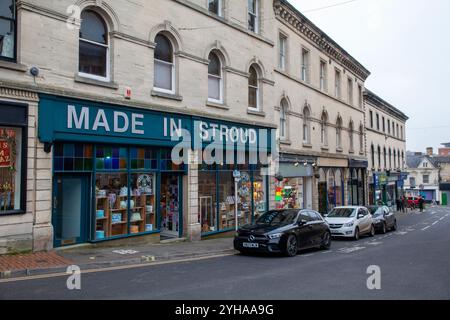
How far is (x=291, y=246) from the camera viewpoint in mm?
12680

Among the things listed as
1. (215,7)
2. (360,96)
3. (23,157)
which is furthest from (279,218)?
(360,96)

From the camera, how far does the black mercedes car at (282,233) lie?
12.3m

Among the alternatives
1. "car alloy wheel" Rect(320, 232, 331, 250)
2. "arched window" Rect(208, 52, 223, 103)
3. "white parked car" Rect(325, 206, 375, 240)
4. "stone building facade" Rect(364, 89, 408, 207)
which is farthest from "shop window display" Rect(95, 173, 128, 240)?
"stone building facade" Rect(364, 89, 408, 207)

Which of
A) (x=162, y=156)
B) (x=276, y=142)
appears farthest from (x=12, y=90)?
(x=276, y=142)

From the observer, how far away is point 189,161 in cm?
1583

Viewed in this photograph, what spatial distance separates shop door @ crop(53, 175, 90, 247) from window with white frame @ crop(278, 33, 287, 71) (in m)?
13.9

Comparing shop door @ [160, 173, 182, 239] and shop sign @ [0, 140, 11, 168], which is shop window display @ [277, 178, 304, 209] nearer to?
shop door @ [160, 173, 182, 239]

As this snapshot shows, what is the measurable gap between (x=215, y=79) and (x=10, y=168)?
30.9 ft

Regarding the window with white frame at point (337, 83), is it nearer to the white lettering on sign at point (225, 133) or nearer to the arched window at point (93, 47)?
the white lettering on sign at point (225, 133)

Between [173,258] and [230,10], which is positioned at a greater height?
[230,10]

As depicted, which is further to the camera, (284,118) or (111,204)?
(284,118)

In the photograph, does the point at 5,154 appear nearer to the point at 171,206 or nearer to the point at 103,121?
the point at 103,121

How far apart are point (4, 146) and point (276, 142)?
44.1ft
